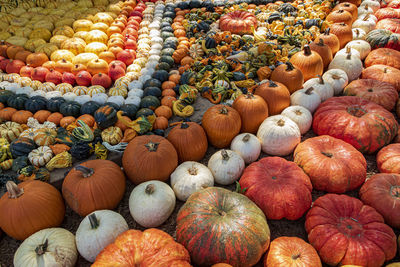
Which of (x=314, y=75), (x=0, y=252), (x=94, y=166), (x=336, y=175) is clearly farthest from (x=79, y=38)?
(x=336, y=175)

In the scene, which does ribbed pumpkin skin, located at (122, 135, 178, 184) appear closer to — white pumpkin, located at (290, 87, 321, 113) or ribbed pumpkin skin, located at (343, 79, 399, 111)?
white pumpkin, located at (290, 87, 321, 113)

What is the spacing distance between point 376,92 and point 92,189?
17.0 ft

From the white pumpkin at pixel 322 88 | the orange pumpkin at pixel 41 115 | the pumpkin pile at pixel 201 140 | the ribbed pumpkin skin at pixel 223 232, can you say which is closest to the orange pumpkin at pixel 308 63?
the pumpkin pile at pixel 201 140

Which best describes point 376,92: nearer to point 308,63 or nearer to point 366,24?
point 308,63

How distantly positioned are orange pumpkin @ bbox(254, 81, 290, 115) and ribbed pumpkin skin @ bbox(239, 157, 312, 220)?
5.20 ft

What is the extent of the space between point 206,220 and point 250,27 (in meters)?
6.17

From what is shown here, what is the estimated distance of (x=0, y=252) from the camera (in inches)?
125

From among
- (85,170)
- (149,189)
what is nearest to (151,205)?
(149,189)

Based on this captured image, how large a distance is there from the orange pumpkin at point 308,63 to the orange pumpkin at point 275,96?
1.08 m

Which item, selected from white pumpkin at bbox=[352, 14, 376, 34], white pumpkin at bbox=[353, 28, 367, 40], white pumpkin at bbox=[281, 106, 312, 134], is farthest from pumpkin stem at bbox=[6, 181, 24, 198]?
white pumpkin at bbox=[352, 14, 376, 34]

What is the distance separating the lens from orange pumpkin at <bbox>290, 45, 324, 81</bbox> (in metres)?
5.55

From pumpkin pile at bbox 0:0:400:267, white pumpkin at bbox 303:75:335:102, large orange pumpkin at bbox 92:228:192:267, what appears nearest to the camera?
large orange pumpkin at bbox 92:228:192:267

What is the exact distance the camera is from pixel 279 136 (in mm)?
4141

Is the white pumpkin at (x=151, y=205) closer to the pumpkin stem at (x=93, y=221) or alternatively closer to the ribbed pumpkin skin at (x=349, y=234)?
the pumpkin stem at (x=93, y=221)
